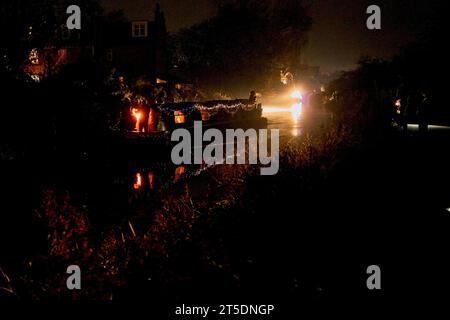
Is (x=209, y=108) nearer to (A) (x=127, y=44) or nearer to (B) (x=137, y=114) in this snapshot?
(B) (x=137, y=114)

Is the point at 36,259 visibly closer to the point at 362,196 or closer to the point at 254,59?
the point at 362,196

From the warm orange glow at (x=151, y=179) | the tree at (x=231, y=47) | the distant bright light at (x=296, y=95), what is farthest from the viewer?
the distant bright light at (x=296, y=95)

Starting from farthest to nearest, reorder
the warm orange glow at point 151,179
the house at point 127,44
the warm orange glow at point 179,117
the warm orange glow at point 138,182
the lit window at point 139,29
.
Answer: the lit window at point 139,29 → the house at point 127,44 → the warm orange glow at point 179,117 → the warm orange glow at point 151,179 → the warm orange glow at point 138,182

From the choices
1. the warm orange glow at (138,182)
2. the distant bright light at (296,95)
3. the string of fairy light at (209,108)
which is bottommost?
the warm orange glow at (138,182)

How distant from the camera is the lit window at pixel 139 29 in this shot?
122 ft

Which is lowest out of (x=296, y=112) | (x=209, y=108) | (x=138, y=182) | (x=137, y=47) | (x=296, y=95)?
(x=138, y=182)

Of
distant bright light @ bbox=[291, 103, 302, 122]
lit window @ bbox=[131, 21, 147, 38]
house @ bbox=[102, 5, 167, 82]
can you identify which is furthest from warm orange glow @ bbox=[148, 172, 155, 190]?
lit window @ bbox=[131, 21, 147, 38]

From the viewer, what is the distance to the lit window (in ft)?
122

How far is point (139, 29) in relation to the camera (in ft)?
122

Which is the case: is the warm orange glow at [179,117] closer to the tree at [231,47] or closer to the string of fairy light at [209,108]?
the string of fairy light at [209,108]

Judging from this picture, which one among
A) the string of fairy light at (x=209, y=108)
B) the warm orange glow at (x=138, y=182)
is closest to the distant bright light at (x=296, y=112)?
the string of fairy light at (x=209, y=108)

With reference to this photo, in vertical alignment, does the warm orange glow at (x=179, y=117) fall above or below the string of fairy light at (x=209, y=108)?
below

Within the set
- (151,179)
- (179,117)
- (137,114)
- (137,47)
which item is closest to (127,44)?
(137,47)

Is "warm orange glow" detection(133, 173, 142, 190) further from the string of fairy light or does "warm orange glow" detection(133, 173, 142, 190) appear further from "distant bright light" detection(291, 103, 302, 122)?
"distant bright light" detection(291, 103, 302, 122)
